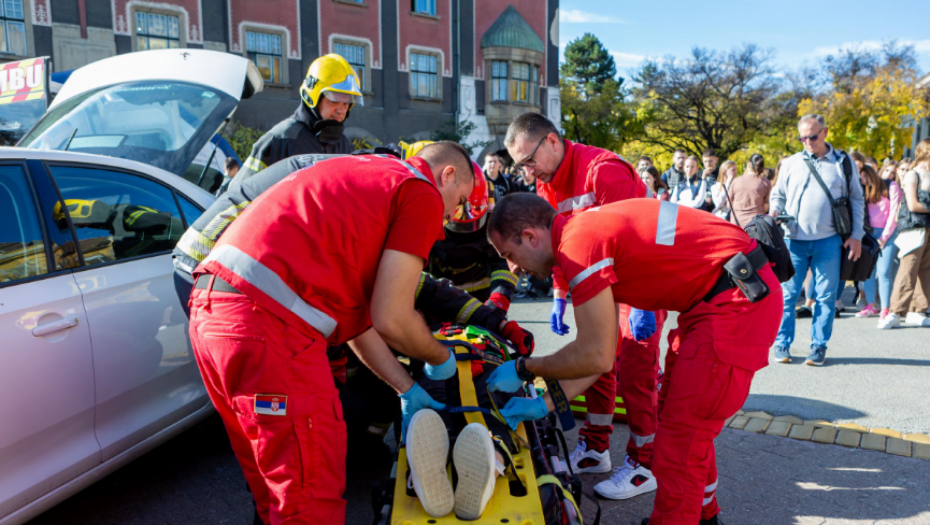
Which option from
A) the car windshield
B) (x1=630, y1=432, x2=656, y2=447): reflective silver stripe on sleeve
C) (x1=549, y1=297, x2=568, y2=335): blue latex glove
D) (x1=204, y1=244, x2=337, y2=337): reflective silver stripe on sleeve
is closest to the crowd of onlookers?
(x1=549, y1=297, x2=568, y2=335): blue latex glove

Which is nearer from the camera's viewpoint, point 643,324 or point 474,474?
point 474,474

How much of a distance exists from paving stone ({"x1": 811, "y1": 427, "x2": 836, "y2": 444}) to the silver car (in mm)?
3512

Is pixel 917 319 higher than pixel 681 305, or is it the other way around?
pixel 681 305

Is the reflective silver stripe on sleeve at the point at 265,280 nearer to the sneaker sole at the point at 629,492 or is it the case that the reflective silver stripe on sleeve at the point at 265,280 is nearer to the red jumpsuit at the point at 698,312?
the red jumpsuit at the point at 698,312

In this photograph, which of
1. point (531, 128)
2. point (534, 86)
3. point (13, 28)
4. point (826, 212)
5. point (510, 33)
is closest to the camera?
point (531, 128)

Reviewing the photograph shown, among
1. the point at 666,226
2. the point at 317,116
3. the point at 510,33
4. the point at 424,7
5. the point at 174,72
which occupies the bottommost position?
the point at 666,226

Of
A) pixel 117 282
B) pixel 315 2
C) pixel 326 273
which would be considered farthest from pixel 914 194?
pixel 315 2

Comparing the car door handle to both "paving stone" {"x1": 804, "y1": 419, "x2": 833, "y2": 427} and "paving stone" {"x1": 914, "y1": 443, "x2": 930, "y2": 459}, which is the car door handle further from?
"paving stone" {"x1": 914, "y1": 443, "x2": 930, "y2": 459}

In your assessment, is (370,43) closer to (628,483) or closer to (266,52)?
(266,52)

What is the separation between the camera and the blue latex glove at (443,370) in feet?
8.53

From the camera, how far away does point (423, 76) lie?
25203mm

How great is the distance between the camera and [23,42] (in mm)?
18484

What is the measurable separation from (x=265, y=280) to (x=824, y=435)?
11.6 feet

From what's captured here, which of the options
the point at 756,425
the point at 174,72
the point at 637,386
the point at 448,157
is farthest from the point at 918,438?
the point at 174,72
